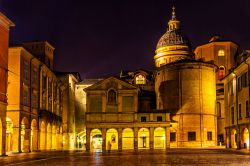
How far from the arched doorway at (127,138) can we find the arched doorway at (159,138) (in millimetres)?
3897

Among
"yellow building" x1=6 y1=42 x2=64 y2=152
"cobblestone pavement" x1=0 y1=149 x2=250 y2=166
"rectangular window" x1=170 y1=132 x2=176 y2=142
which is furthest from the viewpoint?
"rectangular window" x1=170 y1=132 x2=176 y2=142

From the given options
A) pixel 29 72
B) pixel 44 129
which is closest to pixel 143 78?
pixel 44 129

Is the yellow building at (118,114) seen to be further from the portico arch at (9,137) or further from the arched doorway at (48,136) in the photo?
the portico arch at (9,137)

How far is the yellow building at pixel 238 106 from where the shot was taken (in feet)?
167

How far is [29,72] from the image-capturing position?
55.1 m

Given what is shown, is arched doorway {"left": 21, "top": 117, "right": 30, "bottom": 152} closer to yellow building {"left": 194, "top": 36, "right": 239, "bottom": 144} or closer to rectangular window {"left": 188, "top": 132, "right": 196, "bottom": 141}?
rectangular window {"left": 188, "top": 132, "right": 196, "bottom": 141}

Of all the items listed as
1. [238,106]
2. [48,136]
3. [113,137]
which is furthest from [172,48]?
[238,106]

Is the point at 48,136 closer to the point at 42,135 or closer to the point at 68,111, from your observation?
the point at 42,135

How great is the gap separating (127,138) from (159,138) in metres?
5.16

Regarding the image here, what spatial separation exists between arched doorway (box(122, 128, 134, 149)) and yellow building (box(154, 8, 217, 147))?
8740 millimetres

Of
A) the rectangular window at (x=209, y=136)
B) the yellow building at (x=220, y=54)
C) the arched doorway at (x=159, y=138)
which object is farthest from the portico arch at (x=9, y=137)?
the yellow building at (x=220, y=54)

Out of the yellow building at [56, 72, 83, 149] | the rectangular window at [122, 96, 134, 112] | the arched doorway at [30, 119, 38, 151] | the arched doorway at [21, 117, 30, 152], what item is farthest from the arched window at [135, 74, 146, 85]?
the arched doorway at [21, 117, 30, 152]

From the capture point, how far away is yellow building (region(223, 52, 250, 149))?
5100 cm

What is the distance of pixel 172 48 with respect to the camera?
9544 cm
